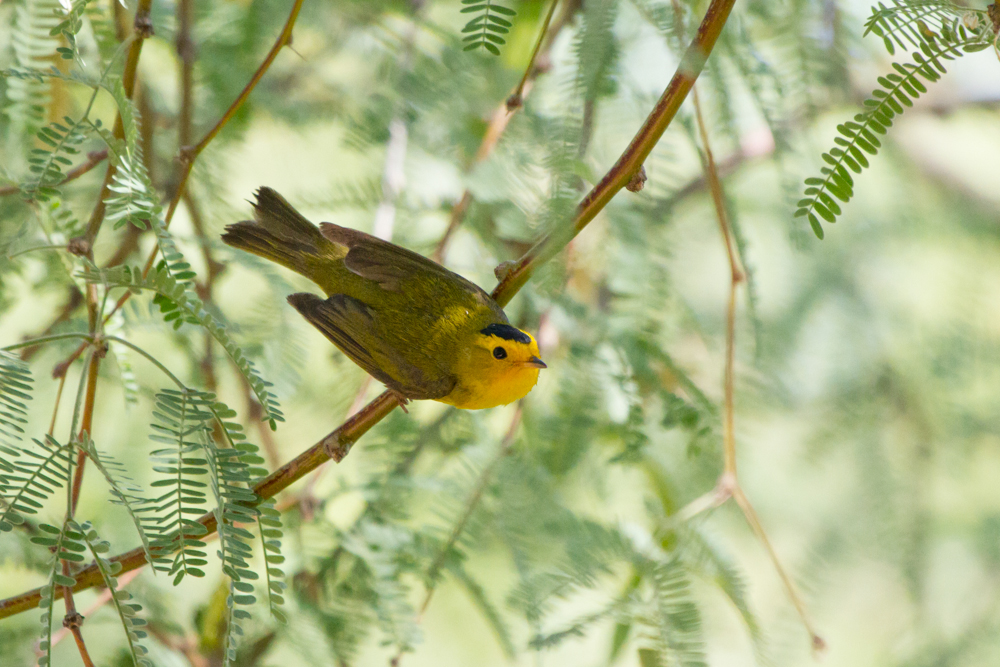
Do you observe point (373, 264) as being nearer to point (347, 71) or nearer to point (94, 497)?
point (94, 497)

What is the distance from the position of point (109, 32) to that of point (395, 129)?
41.8 inches

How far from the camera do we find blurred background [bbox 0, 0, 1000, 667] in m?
2.21

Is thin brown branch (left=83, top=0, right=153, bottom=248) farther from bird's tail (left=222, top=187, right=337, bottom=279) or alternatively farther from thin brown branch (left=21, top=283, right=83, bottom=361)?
thin brown branch (left=21, top=283, right=83, bottom=361)

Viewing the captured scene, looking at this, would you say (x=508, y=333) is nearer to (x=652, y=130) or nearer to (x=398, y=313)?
(x=398, y=313)

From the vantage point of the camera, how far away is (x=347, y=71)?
4.55 metres

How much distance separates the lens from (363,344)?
2.33 m

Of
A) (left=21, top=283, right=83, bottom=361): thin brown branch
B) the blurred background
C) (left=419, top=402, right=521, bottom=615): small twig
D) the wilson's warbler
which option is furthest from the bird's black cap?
(left=21, top=283, right=83, bottom=361): thin brown branch

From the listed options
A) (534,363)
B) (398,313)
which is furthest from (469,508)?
(398,313)

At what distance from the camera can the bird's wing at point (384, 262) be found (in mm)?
2350

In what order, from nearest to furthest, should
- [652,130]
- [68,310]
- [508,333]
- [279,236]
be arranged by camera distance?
1. [652,130]
2. [508,333]
3. [279,236]
4. [68,310]

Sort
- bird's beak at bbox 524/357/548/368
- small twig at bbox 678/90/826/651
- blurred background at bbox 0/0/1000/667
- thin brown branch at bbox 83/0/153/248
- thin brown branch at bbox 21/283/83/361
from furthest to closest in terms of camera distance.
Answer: thin brown branch at bbox 21/283/83/361, bird's beak at bbox 524/357/548/368, blurred background at bbox 0/0/1000/667, small twig at bbox 678/90/826/651, thin brown branch at bbox 83/0/153/248

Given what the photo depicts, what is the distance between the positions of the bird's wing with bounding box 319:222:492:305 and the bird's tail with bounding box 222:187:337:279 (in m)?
0.13

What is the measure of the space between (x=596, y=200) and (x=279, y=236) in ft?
4.10

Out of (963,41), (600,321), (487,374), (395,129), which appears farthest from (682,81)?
(395,129)
